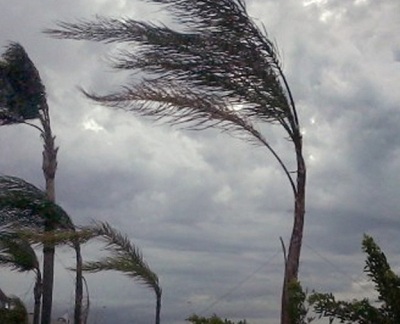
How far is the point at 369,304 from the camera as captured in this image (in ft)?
31.9

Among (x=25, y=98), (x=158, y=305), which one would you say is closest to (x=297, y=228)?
(x=158, y=305)

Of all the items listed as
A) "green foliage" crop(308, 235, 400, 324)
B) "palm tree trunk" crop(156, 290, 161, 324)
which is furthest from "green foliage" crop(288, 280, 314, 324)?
"palm tree trunk" crop(156, 290, 161, 324)

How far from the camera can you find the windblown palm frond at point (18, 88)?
64.7 feet

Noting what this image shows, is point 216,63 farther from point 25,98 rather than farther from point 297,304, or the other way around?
point 25,98

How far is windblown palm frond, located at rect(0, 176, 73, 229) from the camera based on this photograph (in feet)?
58.6

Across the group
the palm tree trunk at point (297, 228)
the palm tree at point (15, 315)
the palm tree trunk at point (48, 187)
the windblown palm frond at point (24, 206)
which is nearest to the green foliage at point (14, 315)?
the palm tree at point (15, 315)

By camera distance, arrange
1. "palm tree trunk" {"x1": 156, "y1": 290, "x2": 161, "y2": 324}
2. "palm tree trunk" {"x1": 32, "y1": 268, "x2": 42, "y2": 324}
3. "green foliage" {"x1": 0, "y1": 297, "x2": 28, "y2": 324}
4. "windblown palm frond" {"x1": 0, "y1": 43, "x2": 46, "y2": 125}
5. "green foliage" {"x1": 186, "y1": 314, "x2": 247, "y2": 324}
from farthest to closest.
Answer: "windblown palm frond" {"x1": 0, "y1": 43, "x2": 46, "y2": 125} < "palm tree trunk" {"x1": 32, "y1": 268, "x2": 42, "y2": 324} < "green foliage" {"x1": 0, "y1": 297, "x2": 28, "y2": 324} < "palm tree trunk" {"x1": 156, "y1": 290, "x2": 161, "y2": 324} < "green foliage" {"x1": 186, "y1": 314, "x2": 247, "y2": 324}

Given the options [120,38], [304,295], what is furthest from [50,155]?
[304,295]

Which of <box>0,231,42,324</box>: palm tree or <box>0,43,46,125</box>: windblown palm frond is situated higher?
<box>0,43,46,125</box>: windblown palm frond

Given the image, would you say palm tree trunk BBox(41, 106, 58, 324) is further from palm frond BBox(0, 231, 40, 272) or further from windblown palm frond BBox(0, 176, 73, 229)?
windblown palm frond BBox(0, 176, 73, 229)

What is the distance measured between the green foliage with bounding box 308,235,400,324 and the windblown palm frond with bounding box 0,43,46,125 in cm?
1111

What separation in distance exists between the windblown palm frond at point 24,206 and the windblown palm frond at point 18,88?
1839 mm

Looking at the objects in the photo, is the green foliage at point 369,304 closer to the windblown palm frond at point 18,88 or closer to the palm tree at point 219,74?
the palm tree at point 219,74

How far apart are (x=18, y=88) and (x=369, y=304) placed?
39.6 feet
